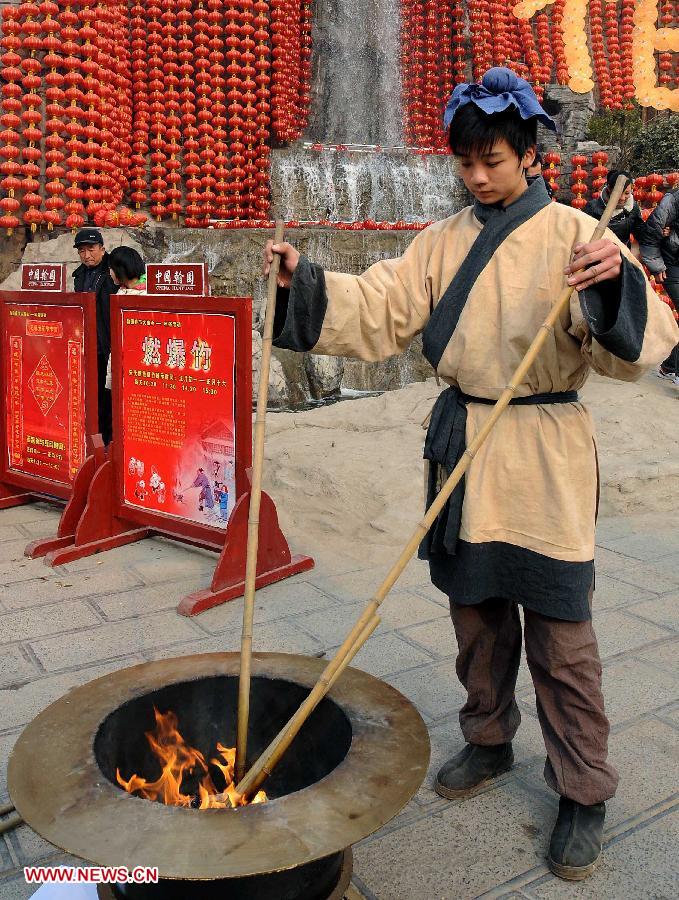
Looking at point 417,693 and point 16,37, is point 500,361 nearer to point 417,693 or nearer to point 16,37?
point 417,693

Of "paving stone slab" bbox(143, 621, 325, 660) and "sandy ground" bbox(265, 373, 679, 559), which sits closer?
"paving stone slab" bbox(143, 621, 325, 660)

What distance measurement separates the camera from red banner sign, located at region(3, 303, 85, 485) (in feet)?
18.9

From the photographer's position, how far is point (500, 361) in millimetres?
2424

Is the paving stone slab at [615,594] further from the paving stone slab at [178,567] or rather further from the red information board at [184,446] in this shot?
the paving stone slab at [178,567]

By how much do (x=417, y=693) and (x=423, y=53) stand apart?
1648 centimetres

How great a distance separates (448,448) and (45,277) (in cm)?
446

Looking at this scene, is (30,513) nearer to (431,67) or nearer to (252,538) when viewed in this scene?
(252,538)

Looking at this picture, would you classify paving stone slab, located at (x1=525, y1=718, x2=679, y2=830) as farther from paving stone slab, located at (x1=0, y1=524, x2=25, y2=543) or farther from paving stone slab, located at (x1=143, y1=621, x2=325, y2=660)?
paving stone slab, located at (x1=0, y1=524, x2=25, y2=543)

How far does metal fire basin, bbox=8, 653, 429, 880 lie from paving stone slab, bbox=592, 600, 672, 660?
83.3 inches

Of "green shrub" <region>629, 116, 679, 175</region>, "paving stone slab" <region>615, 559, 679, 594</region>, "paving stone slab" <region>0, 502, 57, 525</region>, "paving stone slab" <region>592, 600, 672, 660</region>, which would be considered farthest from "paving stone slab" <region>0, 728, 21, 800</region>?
"green shrub" <region>629, 116, 679, 175</region>

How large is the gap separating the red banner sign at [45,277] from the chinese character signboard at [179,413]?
40.9 inches

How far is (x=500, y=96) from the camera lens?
7.30 feet

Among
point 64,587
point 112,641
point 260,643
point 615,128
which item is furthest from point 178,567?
point 615,128

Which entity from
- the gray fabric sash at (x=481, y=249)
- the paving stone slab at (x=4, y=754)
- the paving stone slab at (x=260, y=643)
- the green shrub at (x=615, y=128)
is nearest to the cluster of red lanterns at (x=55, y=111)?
the paving stone slab at (x=260, y=643)
